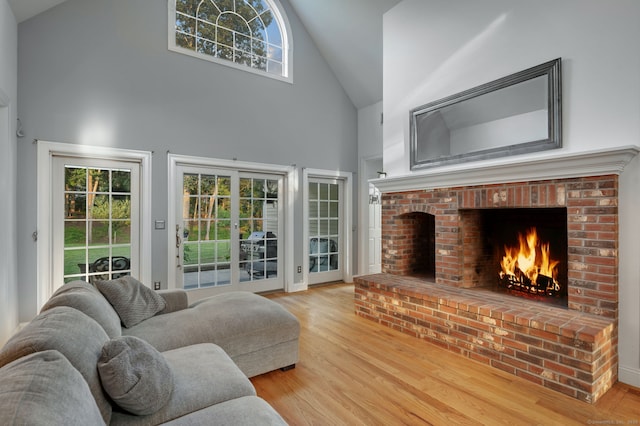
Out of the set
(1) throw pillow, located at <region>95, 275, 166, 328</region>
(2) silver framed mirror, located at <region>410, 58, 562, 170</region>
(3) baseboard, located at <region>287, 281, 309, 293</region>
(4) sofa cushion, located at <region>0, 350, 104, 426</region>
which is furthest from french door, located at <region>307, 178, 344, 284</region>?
(4) sofa cushion, located at <region>0, 350, 104, 426</region>

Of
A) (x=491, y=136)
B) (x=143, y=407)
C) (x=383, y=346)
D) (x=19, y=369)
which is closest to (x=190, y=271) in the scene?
(x=383, y=346)

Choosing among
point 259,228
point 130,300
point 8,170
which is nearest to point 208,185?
point 259,228

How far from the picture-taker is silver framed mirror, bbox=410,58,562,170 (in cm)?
278

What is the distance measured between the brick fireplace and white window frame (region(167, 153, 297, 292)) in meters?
1.55

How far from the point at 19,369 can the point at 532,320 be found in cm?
285

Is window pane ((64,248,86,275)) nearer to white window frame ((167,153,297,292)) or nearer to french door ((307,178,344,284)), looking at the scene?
white window frame ((167,153,297,292))

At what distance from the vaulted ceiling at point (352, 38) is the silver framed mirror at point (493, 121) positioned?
5.07 ft

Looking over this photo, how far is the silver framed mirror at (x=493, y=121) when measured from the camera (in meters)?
2.78

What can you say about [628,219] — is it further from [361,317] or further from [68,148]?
[68,148]

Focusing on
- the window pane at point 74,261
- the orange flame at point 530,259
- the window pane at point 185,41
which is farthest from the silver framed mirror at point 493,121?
the window pane at point 74,261

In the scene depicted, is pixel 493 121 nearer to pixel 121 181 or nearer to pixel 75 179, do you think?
pixel 121 181

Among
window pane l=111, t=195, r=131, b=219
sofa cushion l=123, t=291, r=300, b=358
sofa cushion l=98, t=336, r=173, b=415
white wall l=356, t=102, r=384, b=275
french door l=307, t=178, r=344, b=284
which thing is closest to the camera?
sofa cushion l=98, t=336, r=173, b=415

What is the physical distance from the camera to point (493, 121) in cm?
320

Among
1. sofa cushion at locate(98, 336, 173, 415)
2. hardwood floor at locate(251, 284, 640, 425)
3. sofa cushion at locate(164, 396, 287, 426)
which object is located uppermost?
sofa cushion at locate(98, 336, 173, 415)
